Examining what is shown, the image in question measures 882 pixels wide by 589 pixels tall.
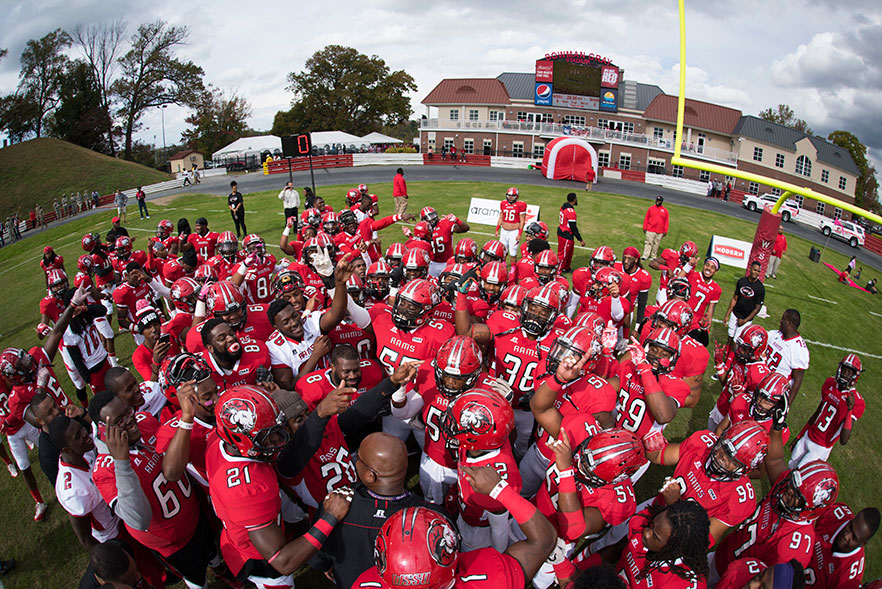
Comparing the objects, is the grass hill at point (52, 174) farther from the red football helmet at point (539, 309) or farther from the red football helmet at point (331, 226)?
the red football helmet at point (539, 309)

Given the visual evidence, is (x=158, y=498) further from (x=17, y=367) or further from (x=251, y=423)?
(x=17, y=367)

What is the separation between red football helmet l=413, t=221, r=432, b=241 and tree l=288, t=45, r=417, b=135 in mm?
62156

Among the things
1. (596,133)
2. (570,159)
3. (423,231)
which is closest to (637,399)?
(423,231)

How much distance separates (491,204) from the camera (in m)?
17.2

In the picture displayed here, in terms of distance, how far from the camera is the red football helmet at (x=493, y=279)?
278 inches

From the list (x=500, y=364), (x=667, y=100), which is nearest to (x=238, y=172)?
(x=500, y=364)

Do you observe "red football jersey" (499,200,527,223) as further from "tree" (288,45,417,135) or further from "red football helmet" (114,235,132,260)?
"tree" (288,45,417,135)

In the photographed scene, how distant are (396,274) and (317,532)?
4.94 m

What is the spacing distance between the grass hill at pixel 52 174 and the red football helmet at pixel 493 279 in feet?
162

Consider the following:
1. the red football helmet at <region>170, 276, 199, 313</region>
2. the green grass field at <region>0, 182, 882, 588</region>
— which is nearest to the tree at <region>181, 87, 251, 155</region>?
the green grass field at <region>0, 182, 882, 588</region>

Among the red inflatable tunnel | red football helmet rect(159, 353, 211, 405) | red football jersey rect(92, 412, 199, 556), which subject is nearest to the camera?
red football jersey rect(92, 412, 199, 556)

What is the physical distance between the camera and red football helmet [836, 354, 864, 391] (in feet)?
18.9

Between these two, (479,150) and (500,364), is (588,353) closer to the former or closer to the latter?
(500,364)

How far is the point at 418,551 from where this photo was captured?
245cm
